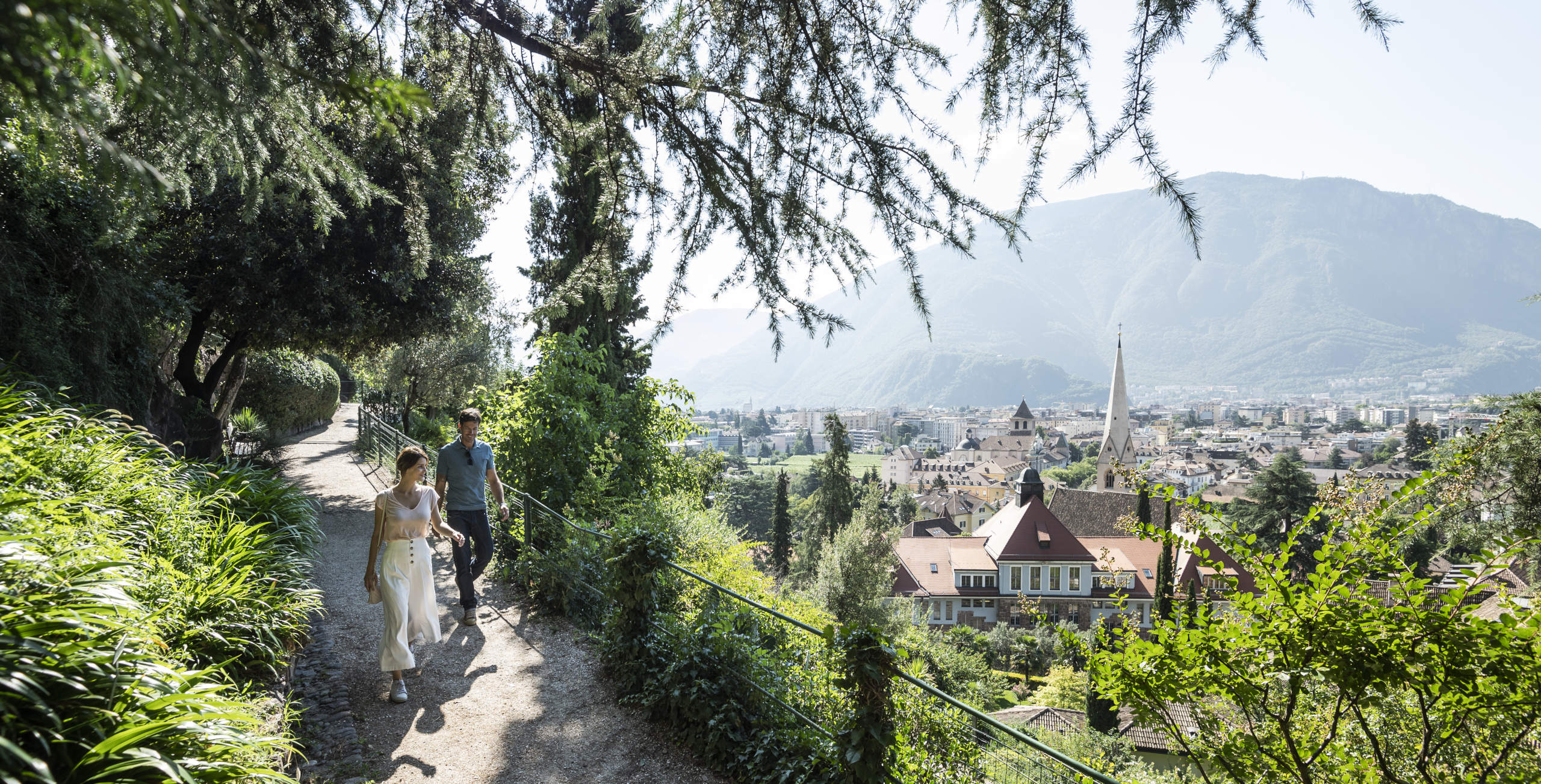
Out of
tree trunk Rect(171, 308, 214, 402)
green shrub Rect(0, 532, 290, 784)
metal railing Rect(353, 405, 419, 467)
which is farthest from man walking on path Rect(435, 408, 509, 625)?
tree trunk Rect(171, 308, 214, 402)

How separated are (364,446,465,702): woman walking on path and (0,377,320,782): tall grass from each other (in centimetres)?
51

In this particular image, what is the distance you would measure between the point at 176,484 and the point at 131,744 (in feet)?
11.1

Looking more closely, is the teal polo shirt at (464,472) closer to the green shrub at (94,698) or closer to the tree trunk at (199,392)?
the green shrub at (94,698)

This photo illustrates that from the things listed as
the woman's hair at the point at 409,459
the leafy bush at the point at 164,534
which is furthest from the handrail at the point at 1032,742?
the woman's hair at the point at 409,459

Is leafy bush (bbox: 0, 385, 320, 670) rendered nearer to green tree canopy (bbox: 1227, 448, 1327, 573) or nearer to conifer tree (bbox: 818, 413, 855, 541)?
conifer tree (bbox: 818, 413, 855, 541)

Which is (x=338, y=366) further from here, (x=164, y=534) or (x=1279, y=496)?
(x=1279, y=496)

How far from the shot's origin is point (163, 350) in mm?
10422

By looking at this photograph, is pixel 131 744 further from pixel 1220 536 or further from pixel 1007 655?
pixel 1007 655

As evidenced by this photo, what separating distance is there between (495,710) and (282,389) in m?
16.7

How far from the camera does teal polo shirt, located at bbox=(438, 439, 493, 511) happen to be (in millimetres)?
5781

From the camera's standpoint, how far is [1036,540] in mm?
43125

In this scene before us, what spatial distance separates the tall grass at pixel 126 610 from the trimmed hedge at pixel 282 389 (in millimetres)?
12492

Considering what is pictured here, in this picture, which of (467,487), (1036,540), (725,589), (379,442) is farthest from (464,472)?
(1036,540)

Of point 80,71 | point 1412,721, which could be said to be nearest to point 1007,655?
point 1412,721
